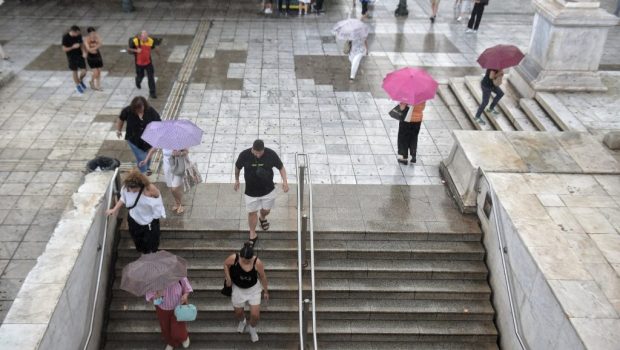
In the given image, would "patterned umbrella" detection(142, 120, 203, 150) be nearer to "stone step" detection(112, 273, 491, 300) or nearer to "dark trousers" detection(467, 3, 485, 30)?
"stone step" detection(112, 273, 491, 300)

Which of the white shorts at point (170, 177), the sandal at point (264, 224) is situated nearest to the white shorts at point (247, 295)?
the sandal at point (264, 224)

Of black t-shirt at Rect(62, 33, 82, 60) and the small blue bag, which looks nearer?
the small blue bag

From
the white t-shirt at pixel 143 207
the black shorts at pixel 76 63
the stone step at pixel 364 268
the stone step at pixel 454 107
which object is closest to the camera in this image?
the white t-shirt at pixel 143 207

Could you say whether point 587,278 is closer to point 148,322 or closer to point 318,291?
point 318,291

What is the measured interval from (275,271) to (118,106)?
5.89 metres

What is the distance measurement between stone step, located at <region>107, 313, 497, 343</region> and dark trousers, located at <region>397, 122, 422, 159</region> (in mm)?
3160

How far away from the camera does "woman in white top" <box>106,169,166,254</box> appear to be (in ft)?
21.2

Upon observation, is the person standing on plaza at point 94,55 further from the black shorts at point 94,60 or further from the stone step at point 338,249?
the stone step at point 338,249

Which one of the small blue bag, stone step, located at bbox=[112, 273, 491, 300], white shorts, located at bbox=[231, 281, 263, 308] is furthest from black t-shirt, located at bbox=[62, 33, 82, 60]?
white shorts, located at bbox=[231, 281, 263, 308]

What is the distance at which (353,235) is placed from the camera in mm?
7797

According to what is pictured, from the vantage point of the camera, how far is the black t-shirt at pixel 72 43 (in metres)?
11.3

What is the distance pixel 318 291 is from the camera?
7453mm

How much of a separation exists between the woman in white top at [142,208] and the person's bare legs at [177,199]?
32.9 inches

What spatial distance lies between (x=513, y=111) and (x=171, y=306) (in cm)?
774
